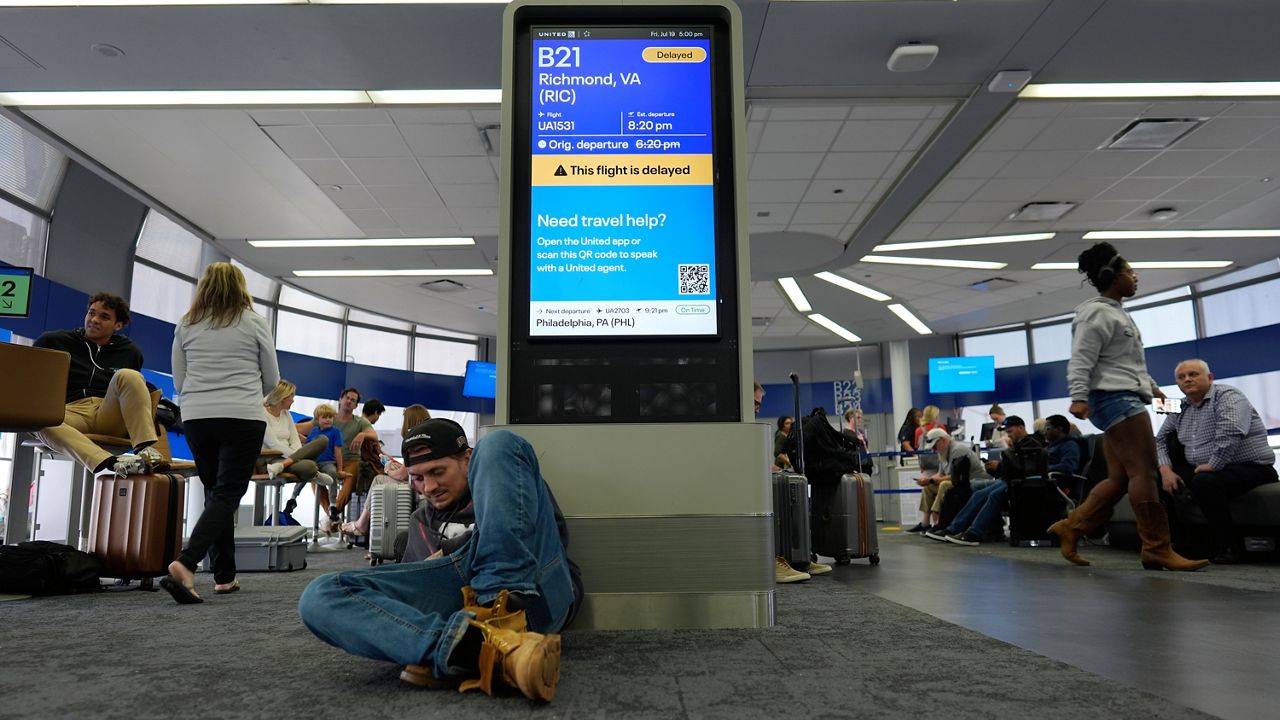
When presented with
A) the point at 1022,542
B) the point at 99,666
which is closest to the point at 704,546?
the point at 99,666

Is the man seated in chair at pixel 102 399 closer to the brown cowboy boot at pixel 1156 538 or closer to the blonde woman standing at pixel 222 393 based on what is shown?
the blonde woman standing at pixel 222 393

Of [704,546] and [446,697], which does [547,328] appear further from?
[446,697]

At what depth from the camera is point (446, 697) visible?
1487mm

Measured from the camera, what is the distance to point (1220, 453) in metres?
5.00

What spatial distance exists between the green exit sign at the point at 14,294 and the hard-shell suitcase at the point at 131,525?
0.87 m

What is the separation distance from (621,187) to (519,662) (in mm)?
1620

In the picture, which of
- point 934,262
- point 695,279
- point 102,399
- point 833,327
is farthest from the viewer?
point 833,327

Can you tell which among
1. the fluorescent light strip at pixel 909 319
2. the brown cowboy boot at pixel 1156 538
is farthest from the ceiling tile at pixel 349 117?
the fluorescent light strip at pixel 909 319

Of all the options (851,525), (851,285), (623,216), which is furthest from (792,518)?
(851,285)

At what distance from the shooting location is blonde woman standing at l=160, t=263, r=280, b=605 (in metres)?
3.38

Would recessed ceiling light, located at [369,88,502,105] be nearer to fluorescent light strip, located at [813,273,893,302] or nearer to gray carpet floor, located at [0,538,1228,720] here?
gray carpet floor, located at [0,538,1228,720]

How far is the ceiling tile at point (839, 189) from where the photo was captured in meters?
8.37

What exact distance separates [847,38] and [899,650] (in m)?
4.88

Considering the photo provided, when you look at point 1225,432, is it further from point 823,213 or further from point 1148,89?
point 823,213
